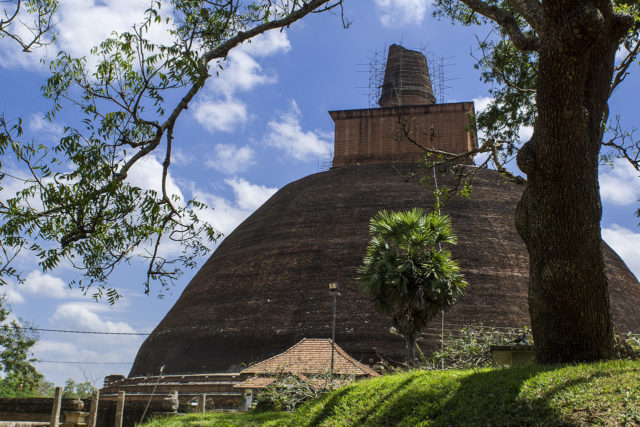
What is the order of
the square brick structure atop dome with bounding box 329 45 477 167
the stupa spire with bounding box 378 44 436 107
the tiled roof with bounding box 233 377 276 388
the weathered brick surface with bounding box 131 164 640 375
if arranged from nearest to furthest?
the tiled roof with bounding box 233 377 276 388, the weathered brick surface with bounding box 131 164 640 375, the square brick structure atop dome with bounding box 329 45 477 167, the stupa spire with bounding box 378 44 436 107

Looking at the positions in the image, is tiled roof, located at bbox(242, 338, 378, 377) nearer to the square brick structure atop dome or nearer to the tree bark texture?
the tree bark texture

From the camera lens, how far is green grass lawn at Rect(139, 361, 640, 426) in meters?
6.09

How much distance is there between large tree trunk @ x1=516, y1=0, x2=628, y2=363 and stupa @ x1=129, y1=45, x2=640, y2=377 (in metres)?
15.8

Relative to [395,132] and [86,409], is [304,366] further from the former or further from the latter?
[395,132]

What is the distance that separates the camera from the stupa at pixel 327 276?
25.7m

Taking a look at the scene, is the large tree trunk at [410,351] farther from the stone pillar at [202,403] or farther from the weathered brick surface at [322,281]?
the stone pillar at [202,403]

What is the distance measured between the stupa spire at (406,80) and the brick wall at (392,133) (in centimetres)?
328

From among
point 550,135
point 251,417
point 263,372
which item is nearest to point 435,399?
point 550,135

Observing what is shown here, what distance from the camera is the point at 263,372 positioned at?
17688mm

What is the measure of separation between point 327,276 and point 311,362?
9057mm

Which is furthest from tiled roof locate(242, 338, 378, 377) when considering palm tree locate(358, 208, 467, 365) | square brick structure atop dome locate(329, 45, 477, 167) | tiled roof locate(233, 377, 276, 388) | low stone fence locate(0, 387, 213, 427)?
square brick structure atop dome locate(329, 45, 477, 167)

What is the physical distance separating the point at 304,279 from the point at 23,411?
41.0ft

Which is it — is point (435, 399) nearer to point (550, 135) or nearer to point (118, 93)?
point (550, 135)

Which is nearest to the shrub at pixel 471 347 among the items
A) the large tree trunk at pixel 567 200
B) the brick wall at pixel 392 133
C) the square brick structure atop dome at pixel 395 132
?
the large tree trunk at pixel 567 200
